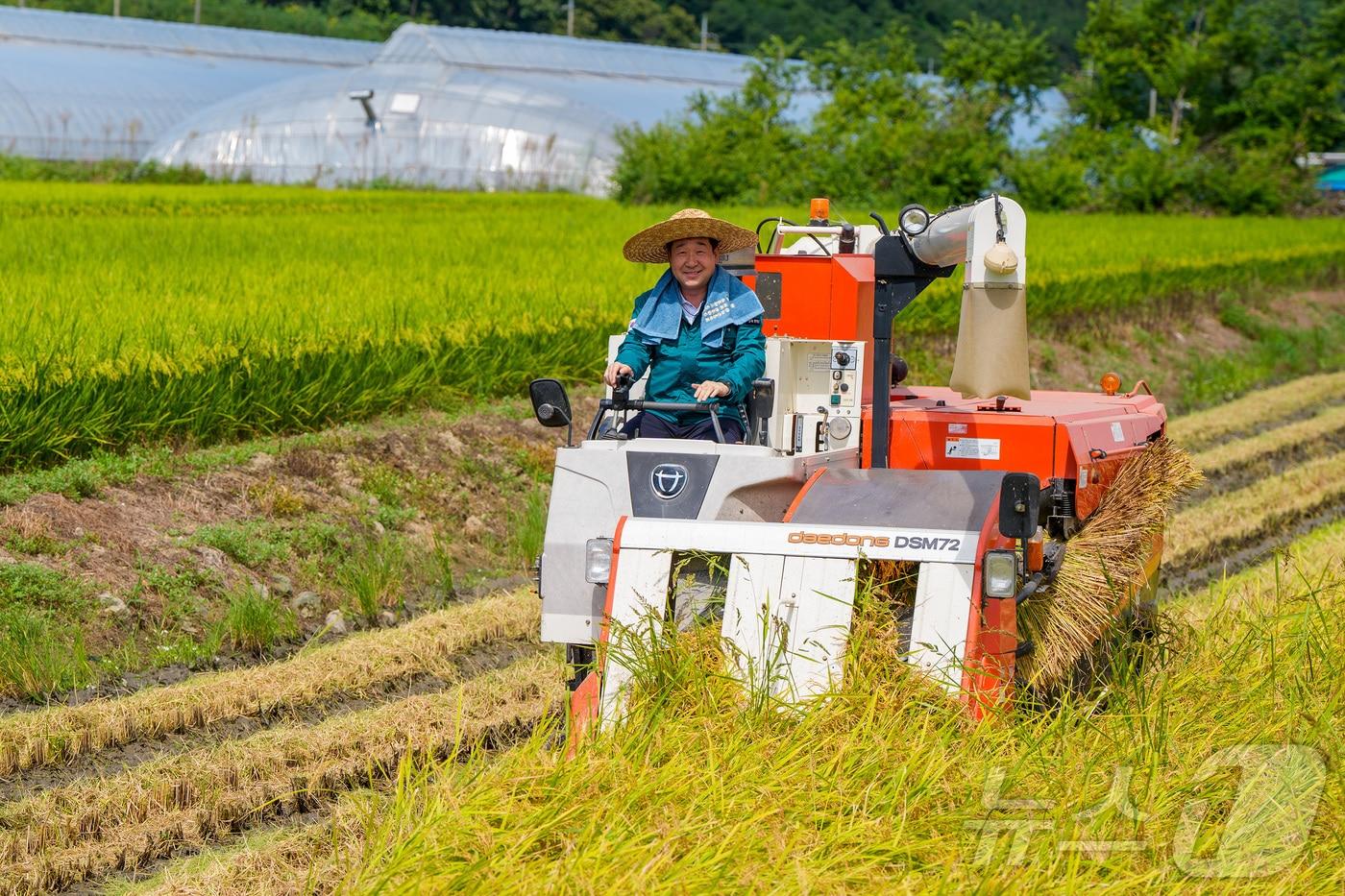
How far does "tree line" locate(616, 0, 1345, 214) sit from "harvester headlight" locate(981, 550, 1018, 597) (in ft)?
90.4

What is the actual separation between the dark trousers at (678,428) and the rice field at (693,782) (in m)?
1.24

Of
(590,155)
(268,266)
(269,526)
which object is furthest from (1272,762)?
(590,155)

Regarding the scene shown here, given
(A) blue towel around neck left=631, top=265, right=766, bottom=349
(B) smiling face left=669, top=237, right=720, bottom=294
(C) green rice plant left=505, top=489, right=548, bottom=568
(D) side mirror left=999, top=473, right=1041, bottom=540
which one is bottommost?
(C) green rice plant left=505, top=489, right=548, bottom=568

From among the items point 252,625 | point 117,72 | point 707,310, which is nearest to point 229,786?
point 252,625

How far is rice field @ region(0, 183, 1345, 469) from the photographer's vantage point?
9.67 metres

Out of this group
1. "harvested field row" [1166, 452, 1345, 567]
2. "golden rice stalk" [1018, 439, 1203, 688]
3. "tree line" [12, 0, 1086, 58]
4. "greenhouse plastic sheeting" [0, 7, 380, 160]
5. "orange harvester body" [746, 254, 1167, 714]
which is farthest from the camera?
"tree line" [12, 0, 1086, 58]

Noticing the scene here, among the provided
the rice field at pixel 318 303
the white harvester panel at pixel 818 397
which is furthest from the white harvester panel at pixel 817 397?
the rice field at pixel 318 303

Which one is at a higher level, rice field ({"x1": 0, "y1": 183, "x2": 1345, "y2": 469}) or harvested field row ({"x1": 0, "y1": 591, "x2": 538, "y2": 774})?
rice field ({"x1": 0, "y1": 183, "x2": 1345, "y2": 469})

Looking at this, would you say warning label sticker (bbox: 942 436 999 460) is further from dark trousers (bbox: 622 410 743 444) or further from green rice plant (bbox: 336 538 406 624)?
green rice plant (bbox: 336 538 406 624)

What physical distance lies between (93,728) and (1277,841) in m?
4.41

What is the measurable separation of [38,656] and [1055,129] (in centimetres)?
3490

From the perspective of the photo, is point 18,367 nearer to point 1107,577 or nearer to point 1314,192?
point 1107,577

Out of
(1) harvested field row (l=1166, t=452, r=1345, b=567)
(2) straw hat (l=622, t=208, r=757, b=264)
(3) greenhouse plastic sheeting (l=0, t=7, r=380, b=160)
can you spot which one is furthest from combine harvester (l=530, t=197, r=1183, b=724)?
(3) greenhouse plastic sheeting (l=0, t=7, r=380, b=160)

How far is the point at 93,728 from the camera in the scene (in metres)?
6.50
